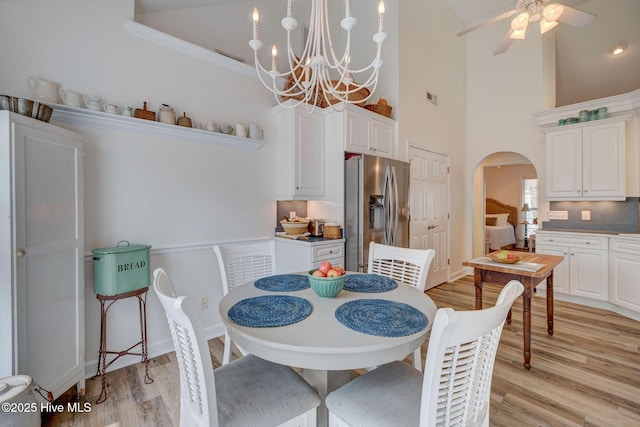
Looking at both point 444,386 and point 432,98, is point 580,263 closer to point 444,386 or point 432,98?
point 432,98

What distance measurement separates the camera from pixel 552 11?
2309mm

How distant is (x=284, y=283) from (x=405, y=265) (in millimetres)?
959

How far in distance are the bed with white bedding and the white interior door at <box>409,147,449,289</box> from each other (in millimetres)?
3287

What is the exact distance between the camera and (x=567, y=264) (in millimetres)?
3779

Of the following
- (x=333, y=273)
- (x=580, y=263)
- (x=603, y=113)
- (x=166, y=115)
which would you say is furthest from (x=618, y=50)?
(x=166, y=115)

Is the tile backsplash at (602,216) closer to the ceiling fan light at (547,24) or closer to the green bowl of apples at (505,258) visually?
the green bowl of apples at (505,258)

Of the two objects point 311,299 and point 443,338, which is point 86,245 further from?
point 443,338

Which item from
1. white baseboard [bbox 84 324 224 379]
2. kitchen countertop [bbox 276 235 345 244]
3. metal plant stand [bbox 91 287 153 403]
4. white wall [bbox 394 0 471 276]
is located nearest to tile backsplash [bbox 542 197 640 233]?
white wall [bbox 394 0 471 276]

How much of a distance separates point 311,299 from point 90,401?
1718 mm

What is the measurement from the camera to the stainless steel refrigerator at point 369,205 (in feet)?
10.0

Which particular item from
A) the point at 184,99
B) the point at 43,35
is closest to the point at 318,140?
the point at 184,99

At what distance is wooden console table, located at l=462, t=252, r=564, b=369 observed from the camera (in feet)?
7.27

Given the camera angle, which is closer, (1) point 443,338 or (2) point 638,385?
(1) point 443,338

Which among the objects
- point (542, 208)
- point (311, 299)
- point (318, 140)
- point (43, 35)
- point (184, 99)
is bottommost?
point (311, 299)
